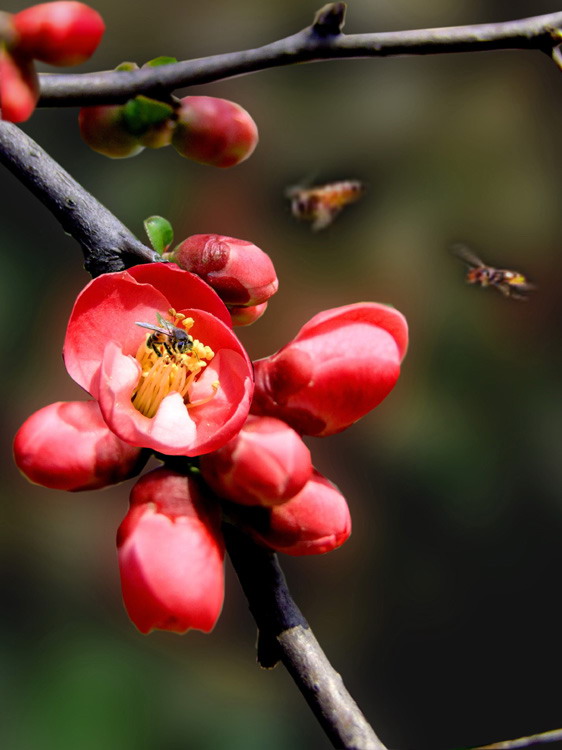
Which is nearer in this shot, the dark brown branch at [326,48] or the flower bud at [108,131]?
the dark brown branch at [326,48]

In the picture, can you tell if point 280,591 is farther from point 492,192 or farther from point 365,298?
point 492,192

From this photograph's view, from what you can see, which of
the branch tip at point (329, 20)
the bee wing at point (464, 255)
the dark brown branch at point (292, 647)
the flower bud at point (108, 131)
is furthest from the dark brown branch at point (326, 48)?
the bee wing at point (464, 255)

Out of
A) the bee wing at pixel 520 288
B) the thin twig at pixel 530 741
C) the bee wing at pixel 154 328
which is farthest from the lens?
the bee wing at pixel 520 288

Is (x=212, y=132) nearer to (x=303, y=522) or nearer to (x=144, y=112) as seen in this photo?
(x=144, y=112)

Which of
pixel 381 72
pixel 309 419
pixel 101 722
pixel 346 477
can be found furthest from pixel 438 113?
pixel 309 419

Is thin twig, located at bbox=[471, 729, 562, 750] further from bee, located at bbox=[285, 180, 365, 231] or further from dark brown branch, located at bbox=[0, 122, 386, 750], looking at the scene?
bee, located at bbox=[285, 180, 365, 231]

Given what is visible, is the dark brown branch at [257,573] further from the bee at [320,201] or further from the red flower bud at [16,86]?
the bee at [320,201]
